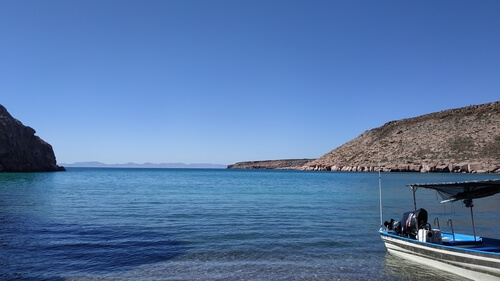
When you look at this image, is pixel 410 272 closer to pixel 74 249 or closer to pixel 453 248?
pixel 453 248

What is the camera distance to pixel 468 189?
13656 mm

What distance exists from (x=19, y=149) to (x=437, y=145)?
129m

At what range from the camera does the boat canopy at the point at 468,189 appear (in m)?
12.7

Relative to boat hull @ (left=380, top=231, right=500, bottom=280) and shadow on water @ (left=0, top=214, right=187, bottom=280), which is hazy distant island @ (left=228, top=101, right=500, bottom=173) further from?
shadow on water @ (left=0, top=214, right=187, bottom=280)

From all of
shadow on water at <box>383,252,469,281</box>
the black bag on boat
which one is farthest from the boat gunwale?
shadow on water at <box>383,252,469,281</box>

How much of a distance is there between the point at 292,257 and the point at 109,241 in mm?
8189

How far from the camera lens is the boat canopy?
1274 centimetres

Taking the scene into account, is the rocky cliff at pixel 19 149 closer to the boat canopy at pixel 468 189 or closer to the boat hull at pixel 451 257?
the boat hull at pixel 451 257

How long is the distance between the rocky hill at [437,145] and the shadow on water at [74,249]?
253ft

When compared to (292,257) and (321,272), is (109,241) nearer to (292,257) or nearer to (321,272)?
(292,257)

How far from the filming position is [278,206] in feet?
Result: 102

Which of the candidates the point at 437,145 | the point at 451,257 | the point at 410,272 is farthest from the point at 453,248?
the point at 437,145

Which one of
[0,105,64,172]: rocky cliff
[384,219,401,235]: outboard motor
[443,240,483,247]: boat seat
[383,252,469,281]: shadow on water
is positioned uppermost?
[0,105,64,172]: rocky cliff

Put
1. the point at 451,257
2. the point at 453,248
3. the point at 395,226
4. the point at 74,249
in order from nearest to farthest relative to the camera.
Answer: the point at 453,248, the point at 451,257, the point at 74,249, the point at 395,226
